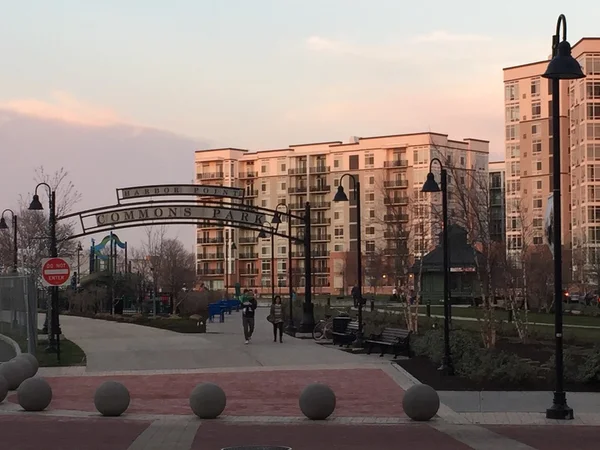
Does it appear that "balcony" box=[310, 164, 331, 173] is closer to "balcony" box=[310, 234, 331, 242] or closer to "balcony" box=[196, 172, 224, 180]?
"balcony" box=[310, 234, 331, 242]

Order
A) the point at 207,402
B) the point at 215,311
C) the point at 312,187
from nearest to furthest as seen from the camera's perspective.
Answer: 1. the point at 207,402
2. the point at 215,311
3. the point at 312,187

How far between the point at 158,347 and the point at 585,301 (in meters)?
46.9

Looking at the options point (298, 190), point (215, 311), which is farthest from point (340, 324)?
point (298, 190)

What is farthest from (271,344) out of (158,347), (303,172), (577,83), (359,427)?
(303,172)

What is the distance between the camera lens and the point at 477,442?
1199 centimetres

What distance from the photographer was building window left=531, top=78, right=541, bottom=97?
11625cm

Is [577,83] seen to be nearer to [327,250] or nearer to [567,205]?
[567,205]

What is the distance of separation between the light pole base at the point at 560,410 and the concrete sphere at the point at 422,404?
5.69ft

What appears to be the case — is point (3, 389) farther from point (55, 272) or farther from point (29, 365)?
point (55, 272)

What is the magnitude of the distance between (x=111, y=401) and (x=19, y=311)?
46.0ft

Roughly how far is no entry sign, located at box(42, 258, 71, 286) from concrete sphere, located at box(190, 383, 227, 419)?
12.5m

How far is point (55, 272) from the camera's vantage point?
25.8 m

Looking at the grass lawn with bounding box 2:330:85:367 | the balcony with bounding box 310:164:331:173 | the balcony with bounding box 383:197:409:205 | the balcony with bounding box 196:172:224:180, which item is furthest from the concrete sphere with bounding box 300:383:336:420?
the balcony with bounding box 196:172:224:180

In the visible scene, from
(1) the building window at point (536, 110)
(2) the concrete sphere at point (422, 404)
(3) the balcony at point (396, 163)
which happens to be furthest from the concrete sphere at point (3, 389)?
(3) the balcony at point (396, 163)
